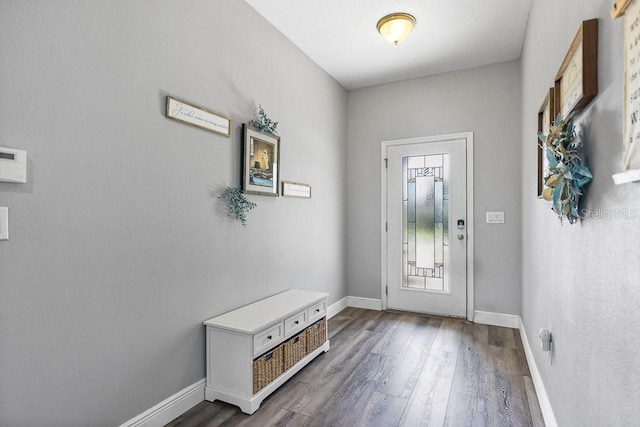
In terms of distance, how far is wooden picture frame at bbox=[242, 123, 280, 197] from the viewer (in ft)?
8.29

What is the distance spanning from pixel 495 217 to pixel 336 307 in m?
2.01

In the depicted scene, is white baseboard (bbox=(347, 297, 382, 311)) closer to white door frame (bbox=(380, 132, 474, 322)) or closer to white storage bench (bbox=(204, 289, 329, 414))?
white door frame (bbox=(380, 132, 474, 322))

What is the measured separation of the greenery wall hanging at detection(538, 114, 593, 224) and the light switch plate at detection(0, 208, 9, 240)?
6.81 feet

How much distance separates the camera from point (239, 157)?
2508 mm

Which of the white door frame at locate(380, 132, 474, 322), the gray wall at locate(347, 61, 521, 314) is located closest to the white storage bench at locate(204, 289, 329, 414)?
the white door frame at locate(380, 132, 474, 322)

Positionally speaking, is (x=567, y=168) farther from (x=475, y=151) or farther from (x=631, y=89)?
(x=475, y=151)

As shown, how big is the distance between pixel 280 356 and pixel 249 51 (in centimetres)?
226

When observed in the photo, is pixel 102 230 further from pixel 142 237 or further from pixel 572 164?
pixel 572 164

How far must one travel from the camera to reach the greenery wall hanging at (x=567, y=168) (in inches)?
46.8

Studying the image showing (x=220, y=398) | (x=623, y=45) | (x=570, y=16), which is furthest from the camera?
(x=220, y=398)

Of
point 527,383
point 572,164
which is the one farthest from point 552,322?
point 572,164

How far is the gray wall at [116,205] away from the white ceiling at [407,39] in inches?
18.4

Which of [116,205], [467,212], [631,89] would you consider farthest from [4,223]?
[467,212]

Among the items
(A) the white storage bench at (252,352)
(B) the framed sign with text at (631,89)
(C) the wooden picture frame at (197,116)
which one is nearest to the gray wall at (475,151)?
(A) the white storage bench at (252,352)
